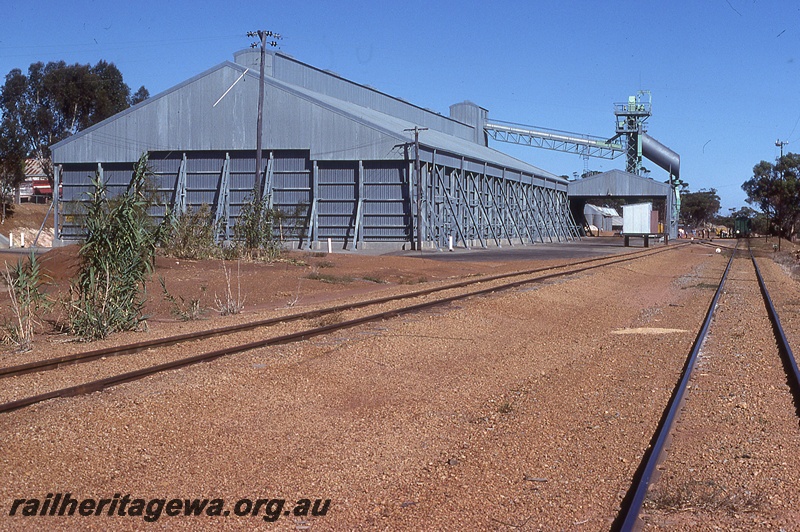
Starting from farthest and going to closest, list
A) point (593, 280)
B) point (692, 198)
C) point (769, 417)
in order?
point (692, 198), point (593, 280), point (769, 417)

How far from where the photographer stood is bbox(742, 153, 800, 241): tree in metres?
109

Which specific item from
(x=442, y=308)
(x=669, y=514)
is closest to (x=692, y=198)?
(x=442, y=308)

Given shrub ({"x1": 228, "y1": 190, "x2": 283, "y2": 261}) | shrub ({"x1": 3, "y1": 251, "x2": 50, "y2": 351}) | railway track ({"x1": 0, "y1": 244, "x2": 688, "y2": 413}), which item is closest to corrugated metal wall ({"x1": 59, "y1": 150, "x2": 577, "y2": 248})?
shrub ({"x1": 228, "y1": 190, "x2": 283, "y2": 261})

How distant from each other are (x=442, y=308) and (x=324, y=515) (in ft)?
38.6

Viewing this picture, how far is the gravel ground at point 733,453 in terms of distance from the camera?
5688 mm

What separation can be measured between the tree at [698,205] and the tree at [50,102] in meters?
119

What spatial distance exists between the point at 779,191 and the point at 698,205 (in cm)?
5717

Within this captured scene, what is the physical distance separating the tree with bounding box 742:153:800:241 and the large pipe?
61.6 feet

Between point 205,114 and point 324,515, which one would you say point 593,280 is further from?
point 205,114

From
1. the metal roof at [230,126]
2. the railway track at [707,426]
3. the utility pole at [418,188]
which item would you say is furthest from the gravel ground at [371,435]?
the metal roof at [230,126]

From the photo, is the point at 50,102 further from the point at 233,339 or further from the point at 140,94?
the point at 233,339

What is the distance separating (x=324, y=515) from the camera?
5.76 meters

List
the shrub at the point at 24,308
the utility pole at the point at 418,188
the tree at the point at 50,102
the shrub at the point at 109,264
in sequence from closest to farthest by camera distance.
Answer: the shrub at the point at 24,308 < the shrub at the point at 109,264 < the utility pole at the point at 418,188 < the tree at the point at 50,102

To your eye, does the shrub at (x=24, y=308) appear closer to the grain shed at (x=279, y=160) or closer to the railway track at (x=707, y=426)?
the railway track at (x=707, y=426)
